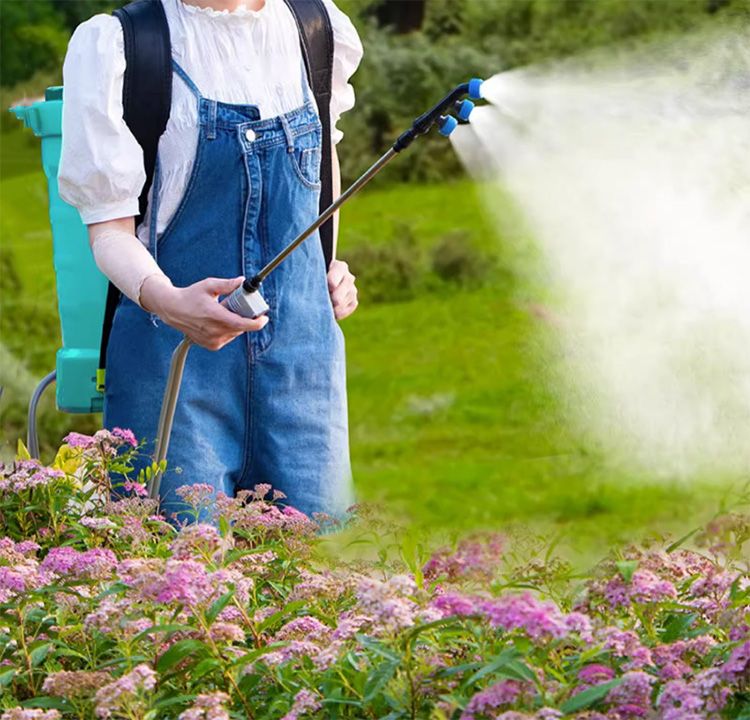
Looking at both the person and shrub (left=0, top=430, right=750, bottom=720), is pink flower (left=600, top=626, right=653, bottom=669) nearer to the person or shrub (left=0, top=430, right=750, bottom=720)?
shrub (left=0, top=430, right=750, bottom=720)

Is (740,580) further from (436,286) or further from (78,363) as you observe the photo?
(436,286)

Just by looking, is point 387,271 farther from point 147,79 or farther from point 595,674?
point 595,674

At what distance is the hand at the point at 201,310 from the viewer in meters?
2.36

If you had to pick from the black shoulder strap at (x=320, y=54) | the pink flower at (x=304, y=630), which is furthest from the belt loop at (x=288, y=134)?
the pink flower at (x=304, y=630)

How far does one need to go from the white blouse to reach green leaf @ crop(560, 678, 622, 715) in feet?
4.04

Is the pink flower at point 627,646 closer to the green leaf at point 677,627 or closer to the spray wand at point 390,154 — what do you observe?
the green leaf at point 677,627

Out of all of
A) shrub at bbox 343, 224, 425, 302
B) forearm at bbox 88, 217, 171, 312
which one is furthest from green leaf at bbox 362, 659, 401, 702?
shrub at bbox 343, 224, 425, 302

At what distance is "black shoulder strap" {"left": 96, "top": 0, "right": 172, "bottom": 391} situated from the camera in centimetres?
249

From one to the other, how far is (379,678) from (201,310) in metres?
0.87

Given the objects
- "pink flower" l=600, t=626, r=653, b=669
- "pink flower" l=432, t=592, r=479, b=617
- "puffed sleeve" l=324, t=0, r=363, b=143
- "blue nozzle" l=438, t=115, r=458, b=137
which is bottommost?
"pink flower" l=600, t=626, r=653, b=669

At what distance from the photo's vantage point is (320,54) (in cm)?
268

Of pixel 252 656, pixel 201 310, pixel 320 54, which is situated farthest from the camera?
pixel 320 54

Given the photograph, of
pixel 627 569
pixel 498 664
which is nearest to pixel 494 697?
pixel 498 664

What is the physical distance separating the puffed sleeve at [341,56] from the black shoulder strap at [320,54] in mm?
17
